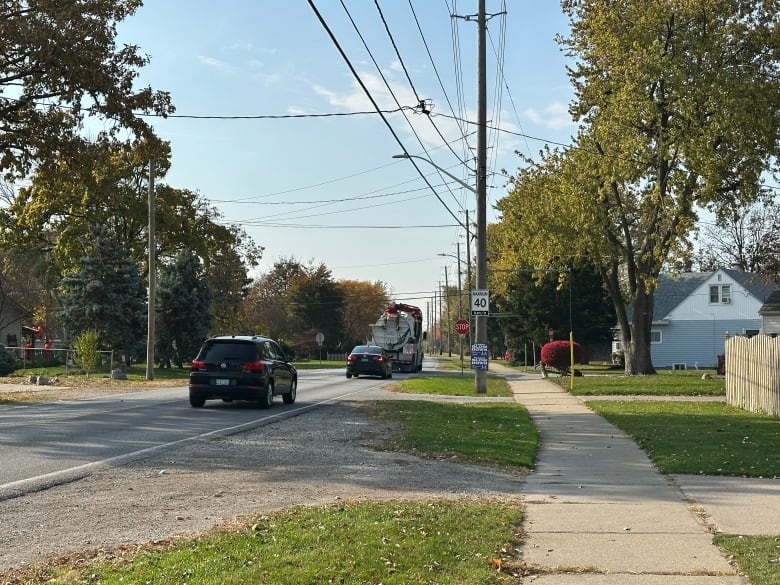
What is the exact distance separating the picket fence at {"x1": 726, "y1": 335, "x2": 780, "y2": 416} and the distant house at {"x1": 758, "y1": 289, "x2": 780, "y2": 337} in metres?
29.7

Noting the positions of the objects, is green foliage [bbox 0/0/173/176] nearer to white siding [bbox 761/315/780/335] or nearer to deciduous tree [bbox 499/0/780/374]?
deciduous tree [bbox 499/0/780/374]

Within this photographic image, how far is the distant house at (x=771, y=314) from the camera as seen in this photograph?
51.2 meters

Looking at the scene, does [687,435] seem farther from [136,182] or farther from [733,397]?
[136,182]

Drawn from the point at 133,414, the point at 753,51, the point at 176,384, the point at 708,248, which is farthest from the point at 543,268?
the point at 708,248

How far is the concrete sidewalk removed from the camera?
6.70 m

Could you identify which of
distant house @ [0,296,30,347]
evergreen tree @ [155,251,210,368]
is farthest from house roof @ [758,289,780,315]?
distant house @ [0,296,30,347]

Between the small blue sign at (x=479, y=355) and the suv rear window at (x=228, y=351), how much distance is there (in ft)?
29.5

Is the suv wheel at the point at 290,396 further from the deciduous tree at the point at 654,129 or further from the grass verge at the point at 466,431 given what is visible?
the deciduous tree at the point at 654,129

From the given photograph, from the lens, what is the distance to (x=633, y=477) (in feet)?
37.9

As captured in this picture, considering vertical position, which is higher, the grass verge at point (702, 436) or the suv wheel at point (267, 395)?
the suv wheel at point (267, 395)

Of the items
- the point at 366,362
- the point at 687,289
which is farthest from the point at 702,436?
the point at 687,289

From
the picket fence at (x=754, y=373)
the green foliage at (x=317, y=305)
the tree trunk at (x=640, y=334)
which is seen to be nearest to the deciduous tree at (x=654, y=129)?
the tree trunk at (x=640, y=334)

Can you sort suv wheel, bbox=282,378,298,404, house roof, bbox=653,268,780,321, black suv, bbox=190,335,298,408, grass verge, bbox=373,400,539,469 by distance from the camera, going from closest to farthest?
1. grass verge, bbox=373,400,539,469
2. black suv, bbox=190,335,298,408
3. suv wheel, bbox=282,378,298,404
4. house roof, bbox=653,268,780,321

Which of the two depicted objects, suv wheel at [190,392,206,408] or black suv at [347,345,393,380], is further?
black suv at [347,345,393,380]
